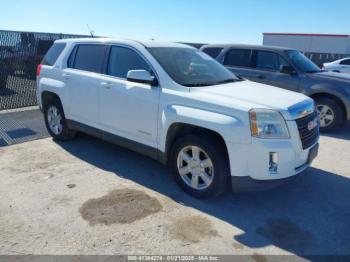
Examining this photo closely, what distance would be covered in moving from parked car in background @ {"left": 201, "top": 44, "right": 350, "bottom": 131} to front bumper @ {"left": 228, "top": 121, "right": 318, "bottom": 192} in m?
4.09

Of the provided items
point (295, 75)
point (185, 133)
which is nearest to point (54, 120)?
point (185, 133)

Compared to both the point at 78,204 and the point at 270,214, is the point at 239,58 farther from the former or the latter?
the point at 78,204

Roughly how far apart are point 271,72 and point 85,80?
457 cm

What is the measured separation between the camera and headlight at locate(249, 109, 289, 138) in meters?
3.37

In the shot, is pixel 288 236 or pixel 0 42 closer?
pixel 288 236

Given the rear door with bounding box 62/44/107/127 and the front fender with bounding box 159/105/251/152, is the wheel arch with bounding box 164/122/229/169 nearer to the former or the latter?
the front fender with bounding box 159/105/251/152

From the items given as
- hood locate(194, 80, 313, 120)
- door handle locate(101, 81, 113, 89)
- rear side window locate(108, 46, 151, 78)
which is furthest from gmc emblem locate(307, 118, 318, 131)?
door handle locate(101, 81, 113, 89)

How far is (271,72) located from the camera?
768cm

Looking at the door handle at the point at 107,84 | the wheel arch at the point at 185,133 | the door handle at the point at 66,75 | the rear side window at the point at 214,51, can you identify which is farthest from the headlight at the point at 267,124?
the rear side window at the point at 214,51

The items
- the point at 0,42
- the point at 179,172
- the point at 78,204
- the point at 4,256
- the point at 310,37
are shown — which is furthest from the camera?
the point at 310,37

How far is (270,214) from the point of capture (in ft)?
12.0

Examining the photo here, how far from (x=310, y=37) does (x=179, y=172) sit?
115ft

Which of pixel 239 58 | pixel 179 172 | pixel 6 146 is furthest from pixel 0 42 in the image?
pixel 179 172

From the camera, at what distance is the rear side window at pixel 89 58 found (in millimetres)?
4938
